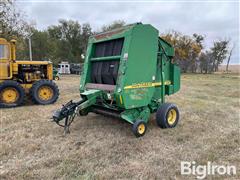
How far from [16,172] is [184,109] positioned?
497 centimetres

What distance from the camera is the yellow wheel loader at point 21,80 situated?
22.0 feet

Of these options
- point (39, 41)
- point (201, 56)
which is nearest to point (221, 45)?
point (201, 56)

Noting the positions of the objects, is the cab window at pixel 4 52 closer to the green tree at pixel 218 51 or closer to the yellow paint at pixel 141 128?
the yellow paint at pixel 141 128

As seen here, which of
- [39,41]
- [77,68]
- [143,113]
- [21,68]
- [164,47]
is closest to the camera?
[143,113]

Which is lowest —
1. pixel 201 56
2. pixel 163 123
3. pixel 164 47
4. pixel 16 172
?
pixel 16 172

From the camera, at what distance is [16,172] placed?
109 inches

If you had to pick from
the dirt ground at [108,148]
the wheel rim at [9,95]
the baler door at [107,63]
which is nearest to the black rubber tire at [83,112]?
the dirt ground at [108,148]

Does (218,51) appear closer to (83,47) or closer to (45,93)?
(83,47)

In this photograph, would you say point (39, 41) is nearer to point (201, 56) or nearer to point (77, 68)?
point (77, 68)

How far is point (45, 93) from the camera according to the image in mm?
7387

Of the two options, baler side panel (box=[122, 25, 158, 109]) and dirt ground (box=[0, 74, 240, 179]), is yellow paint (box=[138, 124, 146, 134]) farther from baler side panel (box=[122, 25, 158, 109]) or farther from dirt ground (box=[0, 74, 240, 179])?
baler side panel (box=[122, 25, 158, 109])

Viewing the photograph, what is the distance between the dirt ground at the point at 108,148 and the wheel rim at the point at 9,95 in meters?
1.58

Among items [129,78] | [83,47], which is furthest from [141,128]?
[83,47]

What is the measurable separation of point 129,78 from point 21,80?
502 cm
